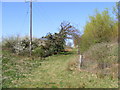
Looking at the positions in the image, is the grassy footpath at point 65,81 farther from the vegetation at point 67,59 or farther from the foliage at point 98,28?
the foliage at point 98,28

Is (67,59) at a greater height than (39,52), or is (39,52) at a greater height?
(39,52)

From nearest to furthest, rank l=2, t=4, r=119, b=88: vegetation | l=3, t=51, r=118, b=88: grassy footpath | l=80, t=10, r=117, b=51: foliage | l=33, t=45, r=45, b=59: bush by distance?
l=3, t=51, r=118, b=88: grassy footpath → l=2, t=4, r=119, b=88: vegetation → l=80, t=10, r=117, b=51: foliage → l=33, t=45, r=45, b=59: bush

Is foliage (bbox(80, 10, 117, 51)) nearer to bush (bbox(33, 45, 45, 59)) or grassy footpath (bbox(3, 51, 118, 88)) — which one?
bush (bbox(33, 45, 45, 59))

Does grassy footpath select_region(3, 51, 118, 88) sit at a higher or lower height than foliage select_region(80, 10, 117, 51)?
lower

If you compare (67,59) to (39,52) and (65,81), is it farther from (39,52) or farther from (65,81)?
(65,81)

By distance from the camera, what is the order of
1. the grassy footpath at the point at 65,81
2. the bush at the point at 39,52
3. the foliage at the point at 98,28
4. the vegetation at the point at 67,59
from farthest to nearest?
the bush at the point at 39,52 < the foliage at the point at 98,28 < the vegetation at the point at 67,59 < the grassy footpath at the point at 65,81

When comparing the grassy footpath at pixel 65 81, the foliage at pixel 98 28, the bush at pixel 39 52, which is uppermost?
the foliage at pixel 98 28

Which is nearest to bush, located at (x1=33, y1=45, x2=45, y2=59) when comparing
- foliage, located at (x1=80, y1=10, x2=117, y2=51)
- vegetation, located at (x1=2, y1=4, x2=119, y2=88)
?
vegetation, located at (x1=2, y1=4, x2=119, y2=88)

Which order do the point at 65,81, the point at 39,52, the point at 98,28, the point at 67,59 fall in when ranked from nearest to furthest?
the point at 65,81
the point at 67,59
the point at 98,28
the point at 39,52

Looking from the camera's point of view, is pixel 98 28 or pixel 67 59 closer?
pixel 67 59

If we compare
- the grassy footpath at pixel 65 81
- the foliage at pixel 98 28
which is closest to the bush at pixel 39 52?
the foliage at pixel 98 28

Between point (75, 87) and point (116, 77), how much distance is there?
2.79 metres

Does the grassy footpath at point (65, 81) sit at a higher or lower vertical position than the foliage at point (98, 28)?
lower

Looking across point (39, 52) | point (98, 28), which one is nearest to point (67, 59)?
point (98, 28)
